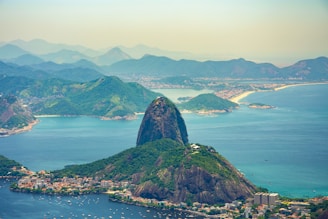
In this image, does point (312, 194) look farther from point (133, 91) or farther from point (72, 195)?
point (133, 91)

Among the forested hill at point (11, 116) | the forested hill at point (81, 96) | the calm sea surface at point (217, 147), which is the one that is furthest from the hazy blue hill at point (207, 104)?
the forested hill at point (11, 116)

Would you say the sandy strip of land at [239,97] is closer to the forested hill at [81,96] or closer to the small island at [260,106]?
the small island at [260,106]

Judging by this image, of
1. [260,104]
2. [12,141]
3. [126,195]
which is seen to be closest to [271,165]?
[126,195]

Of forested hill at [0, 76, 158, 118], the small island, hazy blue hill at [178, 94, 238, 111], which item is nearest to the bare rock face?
forested hill at [0, 76, 158, 118]

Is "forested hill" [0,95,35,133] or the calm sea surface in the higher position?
"forested hill" [0,95,35,133]

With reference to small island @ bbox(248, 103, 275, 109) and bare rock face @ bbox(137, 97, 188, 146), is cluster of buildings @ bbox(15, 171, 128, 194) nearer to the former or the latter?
bare rock face @ bbox(137, 97, 188, 146)

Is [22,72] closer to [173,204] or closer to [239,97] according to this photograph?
[239,97]
